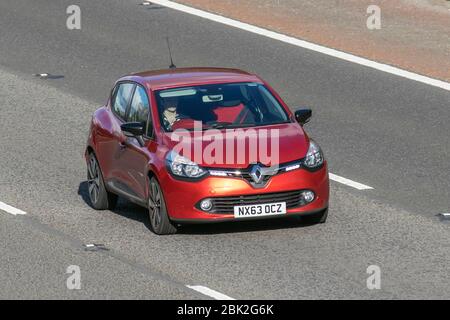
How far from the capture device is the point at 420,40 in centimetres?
2719

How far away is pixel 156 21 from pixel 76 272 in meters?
13.8

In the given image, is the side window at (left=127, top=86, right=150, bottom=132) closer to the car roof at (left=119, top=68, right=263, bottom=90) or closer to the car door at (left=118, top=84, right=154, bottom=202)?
the car door at (left=118, top=84, right=154, bottom=202)

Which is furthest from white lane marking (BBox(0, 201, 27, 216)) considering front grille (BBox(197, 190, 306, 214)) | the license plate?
the license plate

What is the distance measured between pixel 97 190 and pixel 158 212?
1.93 m

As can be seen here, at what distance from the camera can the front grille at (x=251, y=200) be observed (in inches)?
653

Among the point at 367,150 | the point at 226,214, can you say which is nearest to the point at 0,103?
the point at 367,150

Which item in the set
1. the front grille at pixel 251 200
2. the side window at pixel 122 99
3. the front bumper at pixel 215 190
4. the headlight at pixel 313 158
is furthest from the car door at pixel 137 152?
the headlight at pixel 313 158

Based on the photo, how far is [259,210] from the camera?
16.6m

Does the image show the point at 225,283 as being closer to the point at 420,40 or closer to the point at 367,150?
the point at 367,150

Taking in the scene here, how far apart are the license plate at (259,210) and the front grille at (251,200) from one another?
4 centimetres

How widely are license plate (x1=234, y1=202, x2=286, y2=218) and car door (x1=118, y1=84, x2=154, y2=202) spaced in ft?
4.19

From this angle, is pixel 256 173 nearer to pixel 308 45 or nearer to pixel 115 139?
pixel 115 139

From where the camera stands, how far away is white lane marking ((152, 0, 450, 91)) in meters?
25.1
